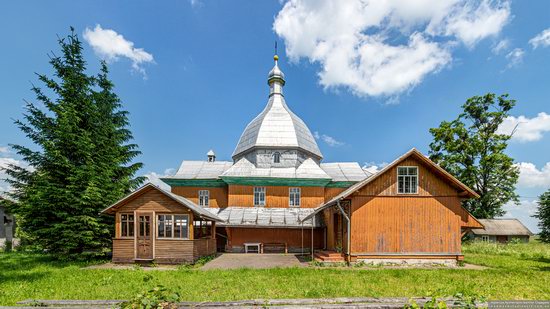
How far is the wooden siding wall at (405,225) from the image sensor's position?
14008 mm

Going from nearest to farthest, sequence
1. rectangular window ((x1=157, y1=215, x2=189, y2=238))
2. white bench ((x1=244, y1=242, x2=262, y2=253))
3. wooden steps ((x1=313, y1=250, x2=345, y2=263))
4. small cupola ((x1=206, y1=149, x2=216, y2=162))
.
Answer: wooden steps ((x1=313, y1=250, x2=345, y2=263))
rectangular window ((x1=157, y1=215, x2=189, y2=238))
white bench ((x1=244, y1=242, x2=262, y2=253))
small cupola ((x1=206, y1=149, x2=216, y2=162))

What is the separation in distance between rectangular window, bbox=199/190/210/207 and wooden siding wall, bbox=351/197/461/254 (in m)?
12.4

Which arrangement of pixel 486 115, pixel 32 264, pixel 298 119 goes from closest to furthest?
pixel 32 264
pixel 298 119
pixel 486 115

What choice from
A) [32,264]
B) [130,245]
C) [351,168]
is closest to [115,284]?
[130,245]

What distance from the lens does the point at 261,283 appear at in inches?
367

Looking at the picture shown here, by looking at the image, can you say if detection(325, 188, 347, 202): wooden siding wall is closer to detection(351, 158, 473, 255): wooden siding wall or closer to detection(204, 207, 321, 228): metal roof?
detection(204, 207, 321, 228): metal roof

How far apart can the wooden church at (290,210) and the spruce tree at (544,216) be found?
18984 mm

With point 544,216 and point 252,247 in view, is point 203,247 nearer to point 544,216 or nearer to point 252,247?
point 252,247

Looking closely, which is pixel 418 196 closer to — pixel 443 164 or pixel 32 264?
pixel 443 164

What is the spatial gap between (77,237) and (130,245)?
2.77m

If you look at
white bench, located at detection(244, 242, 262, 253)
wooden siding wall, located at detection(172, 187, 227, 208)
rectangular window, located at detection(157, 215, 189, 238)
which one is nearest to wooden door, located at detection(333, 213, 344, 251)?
white bench, located at detection(244, 242, 262, 253)

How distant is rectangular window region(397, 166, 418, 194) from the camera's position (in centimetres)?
1443

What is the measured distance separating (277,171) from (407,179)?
395 inches

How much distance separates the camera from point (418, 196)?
14344 mm
